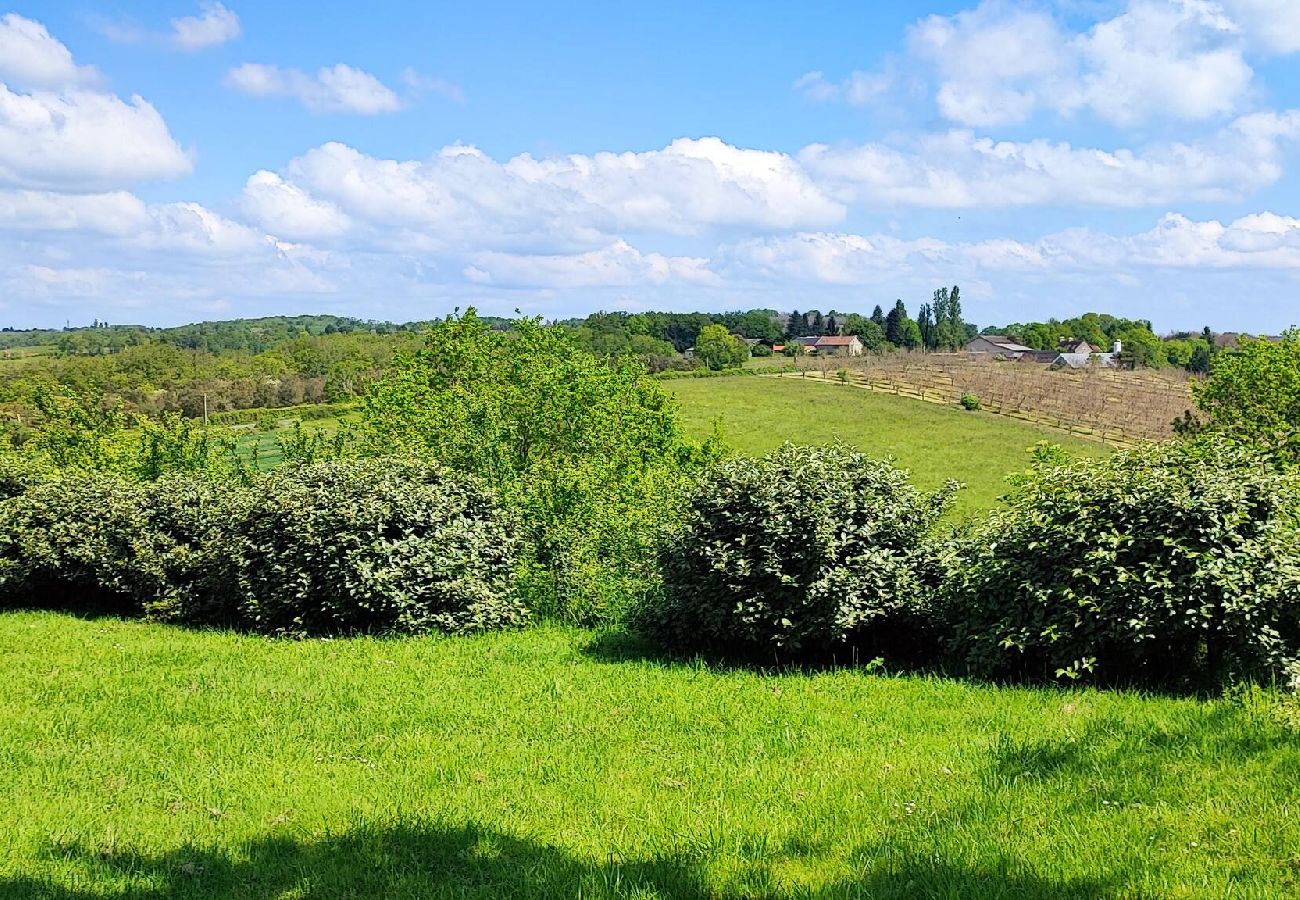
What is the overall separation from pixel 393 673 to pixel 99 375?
69.8 meters

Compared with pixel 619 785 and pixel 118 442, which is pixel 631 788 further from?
pixel 118 442

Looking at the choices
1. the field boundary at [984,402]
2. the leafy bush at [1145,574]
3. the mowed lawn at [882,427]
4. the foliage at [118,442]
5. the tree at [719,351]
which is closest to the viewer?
the leafy bush at [1145,574]

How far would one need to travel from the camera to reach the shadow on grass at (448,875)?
435cm

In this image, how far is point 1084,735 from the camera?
6.50m

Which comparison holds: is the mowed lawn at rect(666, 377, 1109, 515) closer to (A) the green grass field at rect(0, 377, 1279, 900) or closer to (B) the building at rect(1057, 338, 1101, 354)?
(A) the green grass field at rect(0, 377, 1279, 900)

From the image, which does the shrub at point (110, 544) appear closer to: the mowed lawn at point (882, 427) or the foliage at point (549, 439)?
the foliage at point (549, 439)

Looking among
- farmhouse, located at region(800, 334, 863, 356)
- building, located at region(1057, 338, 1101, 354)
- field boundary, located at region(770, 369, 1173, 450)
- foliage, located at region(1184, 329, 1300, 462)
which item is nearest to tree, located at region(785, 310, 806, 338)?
farmhouse, located at region(800, 334, 863, 356)

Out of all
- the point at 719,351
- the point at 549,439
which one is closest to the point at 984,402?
the point at 719,351

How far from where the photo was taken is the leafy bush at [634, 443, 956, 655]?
9562 mm

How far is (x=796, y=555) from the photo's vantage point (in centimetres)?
957

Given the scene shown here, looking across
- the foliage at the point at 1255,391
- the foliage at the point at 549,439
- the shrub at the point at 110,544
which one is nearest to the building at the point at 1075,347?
the foliage at the point at 1255,391

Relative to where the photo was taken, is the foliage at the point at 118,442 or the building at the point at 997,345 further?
the building at the point at 997,345

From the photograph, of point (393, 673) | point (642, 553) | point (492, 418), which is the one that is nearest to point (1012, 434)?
point (492, 418)

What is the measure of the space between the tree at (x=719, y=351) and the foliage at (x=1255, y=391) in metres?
78.6
